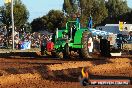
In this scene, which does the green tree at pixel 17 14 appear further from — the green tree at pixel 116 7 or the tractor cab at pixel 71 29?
the green tree at pixel 116 7

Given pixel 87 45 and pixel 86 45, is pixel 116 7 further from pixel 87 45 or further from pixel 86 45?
pixel 86 45

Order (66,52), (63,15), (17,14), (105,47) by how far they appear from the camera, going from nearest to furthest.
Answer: (66,52)
(105,47)
(17,14)
(63,15)

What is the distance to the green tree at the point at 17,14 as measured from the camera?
61.0 m

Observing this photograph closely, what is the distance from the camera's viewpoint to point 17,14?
64.5m

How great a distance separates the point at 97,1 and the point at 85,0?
3.19 m

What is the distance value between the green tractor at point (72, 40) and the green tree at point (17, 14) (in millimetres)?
34498

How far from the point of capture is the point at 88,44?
82.6 feet

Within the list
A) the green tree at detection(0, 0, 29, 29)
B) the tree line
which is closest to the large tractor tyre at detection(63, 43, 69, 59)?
the green tree at detection(0, 0, 29, 29)

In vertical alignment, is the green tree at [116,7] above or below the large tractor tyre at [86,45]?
above

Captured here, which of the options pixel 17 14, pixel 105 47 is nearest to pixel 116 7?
pixel 17 14

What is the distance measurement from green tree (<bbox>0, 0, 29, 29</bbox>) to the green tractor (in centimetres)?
3450

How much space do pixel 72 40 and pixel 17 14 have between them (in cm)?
4092

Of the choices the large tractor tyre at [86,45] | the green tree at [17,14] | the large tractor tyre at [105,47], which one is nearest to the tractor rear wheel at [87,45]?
the large tractor tyre at [86,45]

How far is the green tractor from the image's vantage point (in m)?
23.9
